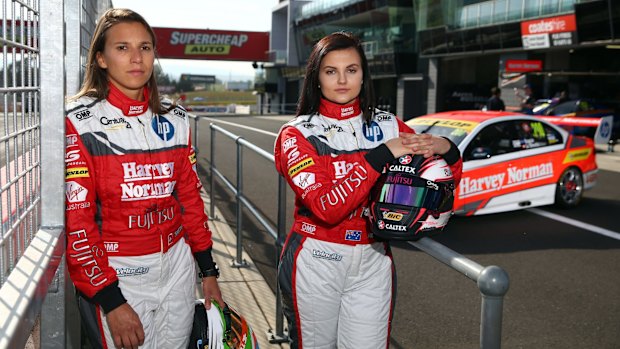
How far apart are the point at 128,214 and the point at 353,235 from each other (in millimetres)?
835

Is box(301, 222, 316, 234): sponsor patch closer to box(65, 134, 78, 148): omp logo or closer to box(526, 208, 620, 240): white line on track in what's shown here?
box(65, 134, 78, 148): omp logo

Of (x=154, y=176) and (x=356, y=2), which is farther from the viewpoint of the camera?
(x=356, y=2)

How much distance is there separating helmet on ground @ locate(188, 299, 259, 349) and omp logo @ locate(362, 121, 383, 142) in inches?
34.8

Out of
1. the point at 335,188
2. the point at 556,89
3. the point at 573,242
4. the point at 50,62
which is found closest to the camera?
the point at 50,62

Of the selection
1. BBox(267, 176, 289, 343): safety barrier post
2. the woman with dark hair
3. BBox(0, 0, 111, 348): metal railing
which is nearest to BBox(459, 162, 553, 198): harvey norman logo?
BBox(267, 176, 289, 343): safety barrier post

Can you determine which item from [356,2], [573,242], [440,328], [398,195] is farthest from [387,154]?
[356,2]

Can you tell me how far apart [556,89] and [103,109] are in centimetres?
2899

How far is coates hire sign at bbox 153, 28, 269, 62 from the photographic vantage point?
6291cm

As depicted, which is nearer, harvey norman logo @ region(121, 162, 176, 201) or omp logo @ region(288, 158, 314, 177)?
harvey norman logo @ region(121, 162, 176, 201)

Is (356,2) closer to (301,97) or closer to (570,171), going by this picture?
(570,171)

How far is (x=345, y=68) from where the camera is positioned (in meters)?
2.50

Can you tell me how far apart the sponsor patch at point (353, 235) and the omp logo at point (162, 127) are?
0.76m

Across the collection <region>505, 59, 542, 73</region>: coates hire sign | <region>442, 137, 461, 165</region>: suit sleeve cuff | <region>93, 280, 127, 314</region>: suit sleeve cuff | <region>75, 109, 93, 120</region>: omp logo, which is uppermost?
<region>505, 59, 542, 73</region>: coates hire sign

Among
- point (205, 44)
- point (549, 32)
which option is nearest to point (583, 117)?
point (549, 32)
